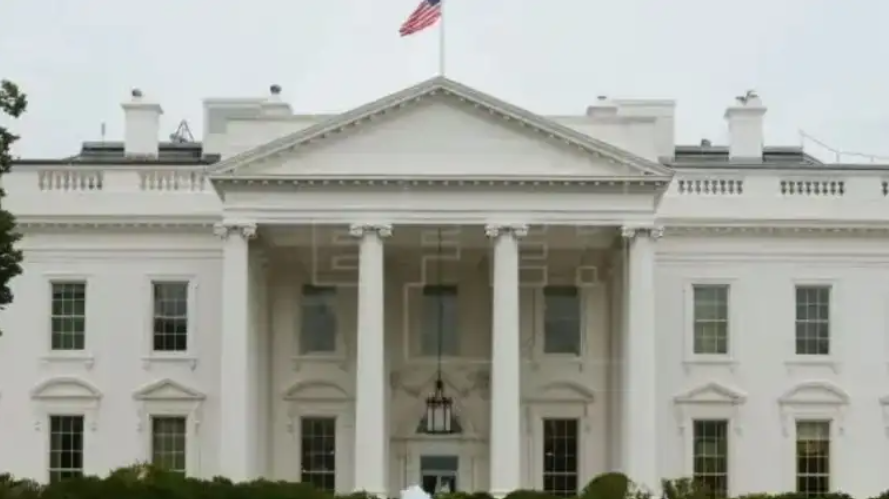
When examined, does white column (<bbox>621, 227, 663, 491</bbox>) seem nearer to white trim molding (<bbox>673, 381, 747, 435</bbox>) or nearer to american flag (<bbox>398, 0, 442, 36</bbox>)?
white trim molding (<bbox>673, 381, 747, 435</bbox>)

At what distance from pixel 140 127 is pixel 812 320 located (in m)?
18.2

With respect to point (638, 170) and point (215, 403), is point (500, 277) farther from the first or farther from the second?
point (215, 403)

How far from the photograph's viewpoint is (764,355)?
40.3m

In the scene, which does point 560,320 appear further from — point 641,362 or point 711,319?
point 641,362

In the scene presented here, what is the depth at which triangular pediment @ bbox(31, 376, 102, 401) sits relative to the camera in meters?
40.2

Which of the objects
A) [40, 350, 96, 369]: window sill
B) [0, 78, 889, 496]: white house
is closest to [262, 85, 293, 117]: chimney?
[0, 78, 889, 496]: white house

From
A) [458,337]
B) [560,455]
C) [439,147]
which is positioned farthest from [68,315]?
[560,455]

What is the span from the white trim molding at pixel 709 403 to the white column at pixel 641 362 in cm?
321

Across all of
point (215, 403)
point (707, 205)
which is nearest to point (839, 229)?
point (707, 205)

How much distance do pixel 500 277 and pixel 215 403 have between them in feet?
26.8

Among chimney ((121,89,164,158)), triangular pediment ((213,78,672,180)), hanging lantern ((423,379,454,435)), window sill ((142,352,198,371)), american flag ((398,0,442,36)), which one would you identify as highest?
american flag ((398,0,442,36))

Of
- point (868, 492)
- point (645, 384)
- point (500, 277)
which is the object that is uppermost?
point (500, 277)

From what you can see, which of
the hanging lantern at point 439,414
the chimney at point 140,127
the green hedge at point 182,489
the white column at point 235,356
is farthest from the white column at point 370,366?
the chimney at point 140,127

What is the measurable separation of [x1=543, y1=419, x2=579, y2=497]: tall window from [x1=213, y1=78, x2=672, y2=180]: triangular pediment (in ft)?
23.6
